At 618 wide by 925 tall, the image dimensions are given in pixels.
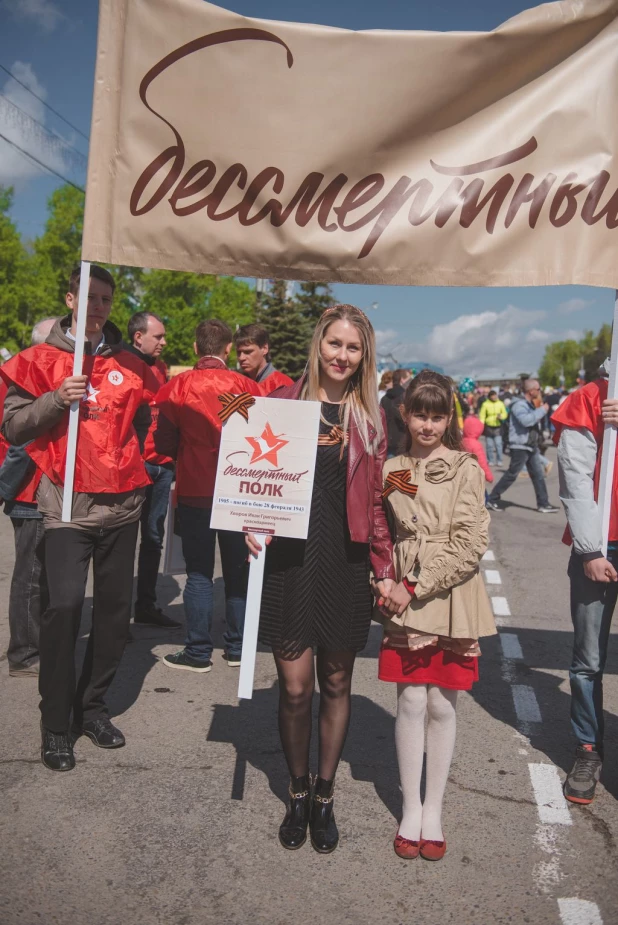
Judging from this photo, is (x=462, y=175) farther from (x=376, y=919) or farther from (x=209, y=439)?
(x=376, y=919)

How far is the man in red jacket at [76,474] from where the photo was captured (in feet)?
12.7

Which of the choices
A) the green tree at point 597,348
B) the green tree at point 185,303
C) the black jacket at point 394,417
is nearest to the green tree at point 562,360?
the green tree at point 597,348

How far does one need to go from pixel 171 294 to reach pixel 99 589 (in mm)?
65216

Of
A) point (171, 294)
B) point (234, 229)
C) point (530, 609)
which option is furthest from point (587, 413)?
point (171, 294)

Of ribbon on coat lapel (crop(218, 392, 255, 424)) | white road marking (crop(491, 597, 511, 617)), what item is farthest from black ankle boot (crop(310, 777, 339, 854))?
white road marking (crop(491, 597, 511, 617))

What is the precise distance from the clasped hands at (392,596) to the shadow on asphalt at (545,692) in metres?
1.45

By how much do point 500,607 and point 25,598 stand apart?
4.00 m

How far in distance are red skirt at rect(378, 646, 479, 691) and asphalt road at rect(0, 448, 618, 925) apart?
25.3 inches

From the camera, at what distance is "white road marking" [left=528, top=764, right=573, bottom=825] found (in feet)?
11.7

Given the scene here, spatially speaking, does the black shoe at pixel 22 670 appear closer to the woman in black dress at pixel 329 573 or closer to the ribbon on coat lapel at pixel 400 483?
the woman in black dress at pixel 329 573

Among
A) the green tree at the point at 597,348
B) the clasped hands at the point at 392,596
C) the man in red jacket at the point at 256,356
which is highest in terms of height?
the green tree at the point at 597,348

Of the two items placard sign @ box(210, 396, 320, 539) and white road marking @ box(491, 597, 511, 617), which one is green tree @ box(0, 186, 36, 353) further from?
placard sign @ box(210, 396, 320, 539)

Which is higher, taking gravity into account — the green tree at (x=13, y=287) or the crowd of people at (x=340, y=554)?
the green tree at (x=13, y=287)

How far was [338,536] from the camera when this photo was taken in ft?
11.0
